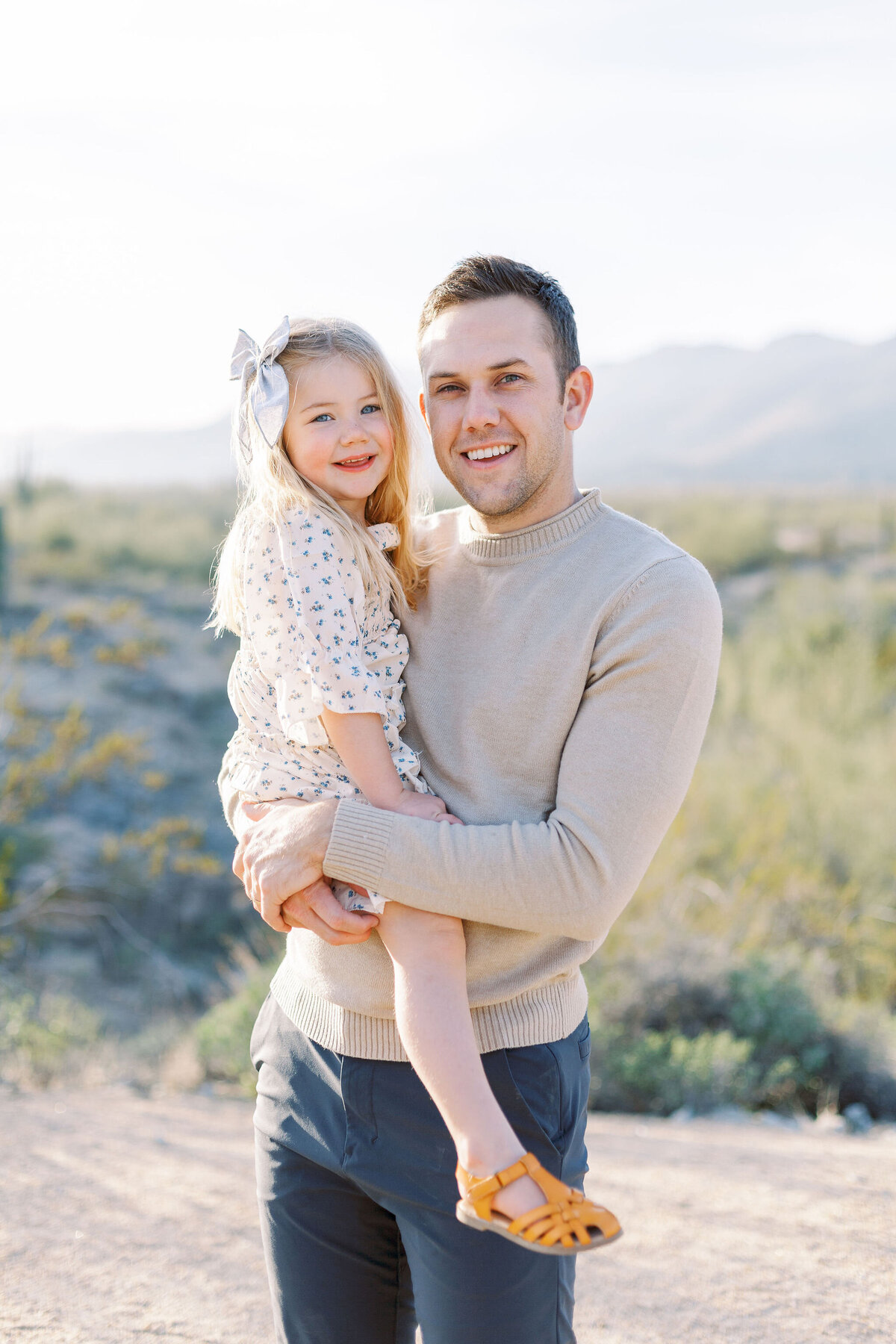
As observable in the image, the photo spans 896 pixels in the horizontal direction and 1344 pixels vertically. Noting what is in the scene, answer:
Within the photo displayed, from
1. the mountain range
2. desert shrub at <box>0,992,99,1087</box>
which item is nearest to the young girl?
desert shrub at <box>0,992,99,1087</box>

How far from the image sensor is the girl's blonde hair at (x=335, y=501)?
227 centimetres

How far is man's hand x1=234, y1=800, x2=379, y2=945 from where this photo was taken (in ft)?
6.15

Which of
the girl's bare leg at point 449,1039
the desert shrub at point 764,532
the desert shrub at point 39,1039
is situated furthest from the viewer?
the desert shrub at point 764,532

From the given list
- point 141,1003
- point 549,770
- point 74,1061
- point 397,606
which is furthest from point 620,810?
point 141,1003

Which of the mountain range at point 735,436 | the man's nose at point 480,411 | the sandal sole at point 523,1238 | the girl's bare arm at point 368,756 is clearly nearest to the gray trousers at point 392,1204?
the sandal sole at point 523,1238

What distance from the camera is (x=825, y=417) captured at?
13988 centimetres

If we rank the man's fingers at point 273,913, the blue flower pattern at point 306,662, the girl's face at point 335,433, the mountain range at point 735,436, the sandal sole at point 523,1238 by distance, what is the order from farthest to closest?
1. the mountain range at point 735,436
2. the girl's face at point 335,433
3. the blue flower pattern at point 306,662
4. the man's fingers at point 273,913
5. the sandal sole at point 523,1238

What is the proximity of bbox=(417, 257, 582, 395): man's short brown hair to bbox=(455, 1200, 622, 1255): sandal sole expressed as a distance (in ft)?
4.92

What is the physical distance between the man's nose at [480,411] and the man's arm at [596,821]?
491 mm

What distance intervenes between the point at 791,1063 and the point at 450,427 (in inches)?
185

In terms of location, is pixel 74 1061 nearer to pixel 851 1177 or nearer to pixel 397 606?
pixel 851 1177

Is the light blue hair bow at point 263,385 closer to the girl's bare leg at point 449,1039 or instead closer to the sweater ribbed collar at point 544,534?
the sweater ribbed collar at point 544,534

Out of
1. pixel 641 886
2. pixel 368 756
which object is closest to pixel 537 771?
pixel 368 756

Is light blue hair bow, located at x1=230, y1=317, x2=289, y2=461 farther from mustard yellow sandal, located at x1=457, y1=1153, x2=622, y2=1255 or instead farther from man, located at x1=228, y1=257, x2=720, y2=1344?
mustard yellow sandal, located at x1=457, y1=1153, x2=622, y2=1255
